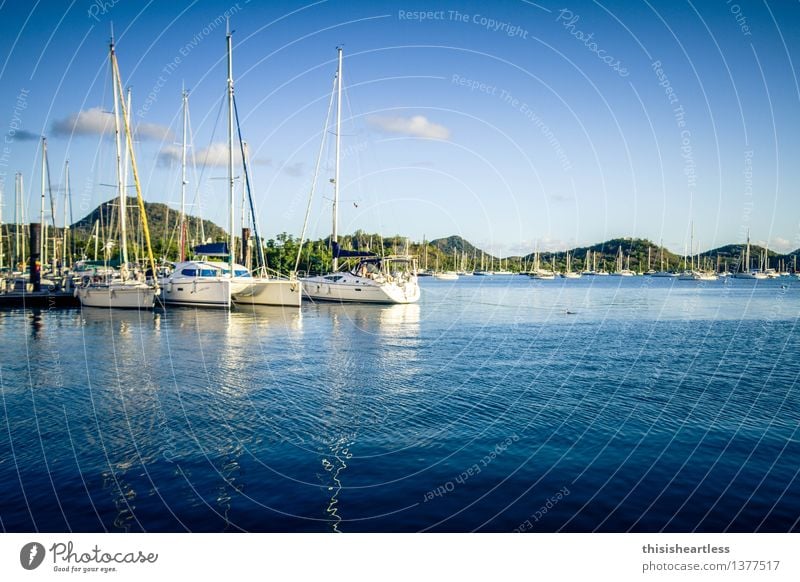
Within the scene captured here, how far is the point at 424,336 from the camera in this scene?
124 feet

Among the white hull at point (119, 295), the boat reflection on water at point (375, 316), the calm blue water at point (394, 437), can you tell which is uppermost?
the white hull at point (119, 295)

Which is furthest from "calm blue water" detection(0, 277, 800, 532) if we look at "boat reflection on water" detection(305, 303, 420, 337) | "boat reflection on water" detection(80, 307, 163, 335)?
"boat reflection on water" detection(305, 303, 420, 337)

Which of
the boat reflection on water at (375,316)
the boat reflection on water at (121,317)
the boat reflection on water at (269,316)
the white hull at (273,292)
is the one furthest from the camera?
the white hull at (273,292)

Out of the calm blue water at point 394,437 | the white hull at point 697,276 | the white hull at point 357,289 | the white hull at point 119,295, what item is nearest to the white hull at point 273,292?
the white hull at point 119,295

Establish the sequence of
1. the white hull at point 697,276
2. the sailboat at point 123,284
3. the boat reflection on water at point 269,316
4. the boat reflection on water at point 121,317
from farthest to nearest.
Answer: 1. the white hull at point 697,276
2. the sailboat at point 123,284
3. the boat reflection on water at point 269,316
4. the boat reflection on water at point 121,317

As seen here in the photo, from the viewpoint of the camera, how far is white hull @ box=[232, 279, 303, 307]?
5706 cm

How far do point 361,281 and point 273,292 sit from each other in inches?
450

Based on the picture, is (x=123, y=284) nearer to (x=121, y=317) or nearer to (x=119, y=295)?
(x=119, y=295)

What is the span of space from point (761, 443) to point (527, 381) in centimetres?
911

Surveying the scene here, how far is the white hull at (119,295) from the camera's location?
52781 millimetres

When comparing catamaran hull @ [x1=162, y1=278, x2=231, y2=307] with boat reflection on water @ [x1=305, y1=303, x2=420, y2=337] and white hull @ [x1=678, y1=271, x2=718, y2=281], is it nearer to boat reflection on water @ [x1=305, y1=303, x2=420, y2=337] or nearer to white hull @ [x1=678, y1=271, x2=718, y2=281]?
boat reflection on water @ [x1=305, y1=303, x2=420, y2=337]

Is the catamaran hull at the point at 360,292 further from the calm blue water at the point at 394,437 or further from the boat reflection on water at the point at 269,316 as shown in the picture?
the calm blue water at the point at 394,437

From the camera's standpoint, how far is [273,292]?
191 feet
